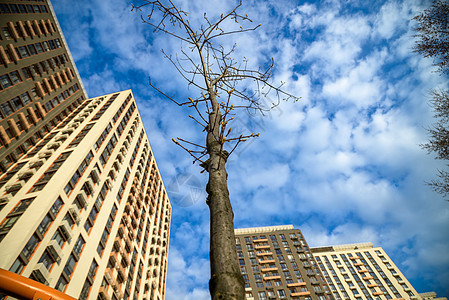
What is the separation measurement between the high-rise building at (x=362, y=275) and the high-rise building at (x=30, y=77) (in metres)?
78.5

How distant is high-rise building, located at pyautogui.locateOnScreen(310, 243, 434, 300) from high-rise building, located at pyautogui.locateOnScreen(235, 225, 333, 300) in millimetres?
11517

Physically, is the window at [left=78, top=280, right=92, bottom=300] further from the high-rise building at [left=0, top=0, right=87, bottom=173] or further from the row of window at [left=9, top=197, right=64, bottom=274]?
the high-rise building at [left=0, top=0, right=87, bottom=173]

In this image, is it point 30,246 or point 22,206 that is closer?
point 30,246

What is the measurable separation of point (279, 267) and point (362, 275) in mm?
29387

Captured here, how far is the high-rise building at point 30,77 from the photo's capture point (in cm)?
2567

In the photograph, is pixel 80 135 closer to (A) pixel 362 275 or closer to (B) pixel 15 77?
(B) pixel 15 77

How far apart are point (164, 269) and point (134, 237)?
1471 centimetres

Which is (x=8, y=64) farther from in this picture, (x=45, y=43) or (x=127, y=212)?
(x=127, y=212)

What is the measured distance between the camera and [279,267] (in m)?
58.0

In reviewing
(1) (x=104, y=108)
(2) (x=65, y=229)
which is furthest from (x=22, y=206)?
(1) (x=104, y=108)

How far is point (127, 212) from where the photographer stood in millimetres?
30125

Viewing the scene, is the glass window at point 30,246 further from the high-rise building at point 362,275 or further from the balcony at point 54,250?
the high-rise building at point 362,275

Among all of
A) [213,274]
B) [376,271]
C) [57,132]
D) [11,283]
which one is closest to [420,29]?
[213,274]

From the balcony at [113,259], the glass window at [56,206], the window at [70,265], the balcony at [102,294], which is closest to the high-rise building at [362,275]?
the balcony at [113,259]
